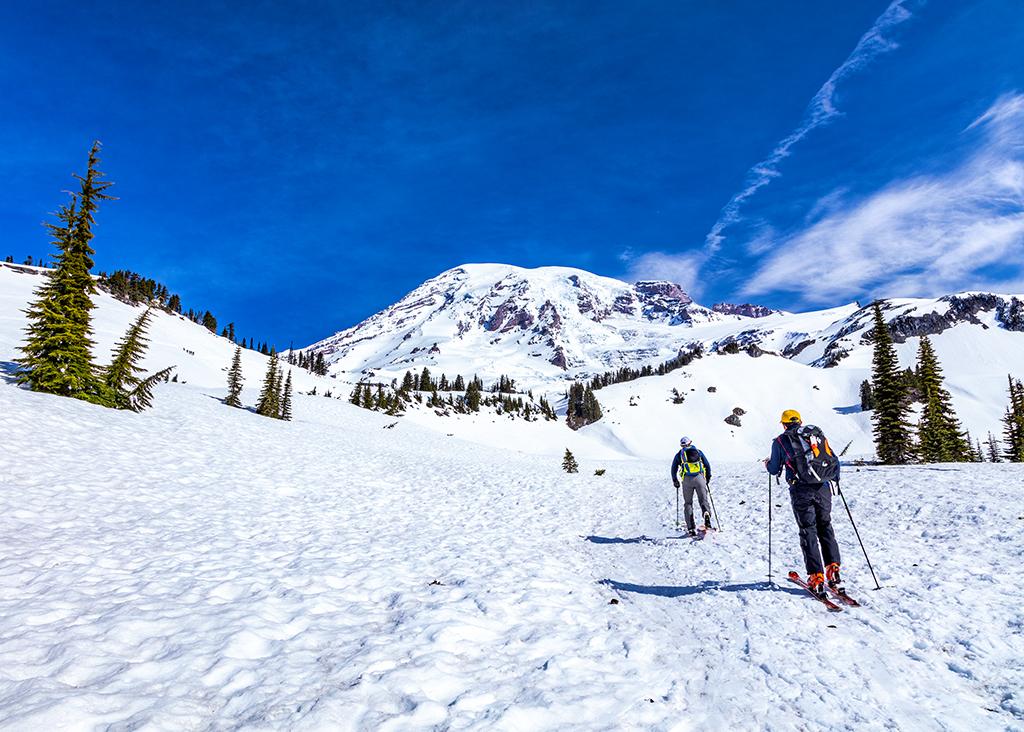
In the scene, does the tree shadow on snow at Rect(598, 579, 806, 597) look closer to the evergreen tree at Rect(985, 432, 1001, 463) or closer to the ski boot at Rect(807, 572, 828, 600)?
the ski boot at Rect(807, 572, 828, 600)

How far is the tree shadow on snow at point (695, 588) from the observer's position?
9.25 meters

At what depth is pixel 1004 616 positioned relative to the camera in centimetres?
705

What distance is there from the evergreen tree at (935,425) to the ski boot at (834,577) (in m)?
39.9

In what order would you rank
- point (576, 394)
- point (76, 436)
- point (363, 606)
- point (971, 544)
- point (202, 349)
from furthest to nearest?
point (576, 394)
point (202, 349)
point (76, 436)
point (971, 544)
point (363, 606)

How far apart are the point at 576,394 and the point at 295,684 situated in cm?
13363

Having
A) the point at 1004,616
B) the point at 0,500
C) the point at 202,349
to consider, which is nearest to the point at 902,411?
the point at 1004,616

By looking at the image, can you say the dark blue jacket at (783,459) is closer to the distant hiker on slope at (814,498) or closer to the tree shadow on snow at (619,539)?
Answer: the distant hiker on slope at (814,498)

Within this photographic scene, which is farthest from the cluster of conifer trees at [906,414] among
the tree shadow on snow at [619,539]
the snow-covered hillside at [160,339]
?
the snow-covered hillside at [160,339]

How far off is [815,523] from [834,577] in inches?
37.1

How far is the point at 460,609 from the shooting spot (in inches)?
319

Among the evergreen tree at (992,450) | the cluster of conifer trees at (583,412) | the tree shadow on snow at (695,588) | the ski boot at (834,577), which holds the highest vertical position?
the cluster of conifer trees at (583,412)

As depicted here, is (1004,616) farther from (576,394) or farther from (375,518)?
(576,394)

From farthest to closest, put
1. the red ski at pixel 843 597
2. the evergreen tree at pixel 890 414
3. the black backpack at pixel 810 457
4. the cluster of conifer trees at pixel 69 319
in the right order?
the evergreen tree at pixel 890 414
the cluster of conifer trees at pixel 69 319
the black backpack at pixel 810 457
the red ski at pixel 843 597

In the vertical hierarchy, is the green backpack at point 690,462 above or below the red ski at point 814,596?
above
